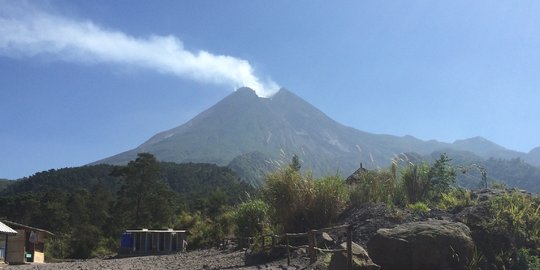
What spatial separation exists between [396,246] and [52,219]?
1574 inches

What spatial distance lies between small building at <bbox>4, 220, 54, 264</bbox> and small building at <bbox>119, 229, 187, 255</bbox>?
14.6 ft

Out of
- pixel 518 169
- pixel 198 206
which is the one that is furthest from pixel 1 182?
pixel 518 169

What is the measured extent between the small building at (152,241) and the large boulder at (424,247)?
68.9 feet

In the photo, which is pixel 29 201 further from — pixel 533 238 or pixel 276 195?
A: pixel 533 238

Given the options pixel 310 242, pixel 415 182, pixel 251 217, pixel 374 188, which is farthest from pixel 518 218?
pixel 251 217

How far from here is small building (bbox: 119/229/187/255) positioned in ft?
92.0

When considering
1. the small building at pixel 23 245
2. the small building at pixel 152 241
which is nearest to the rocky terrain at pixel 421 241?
the small building at pixel 152 241

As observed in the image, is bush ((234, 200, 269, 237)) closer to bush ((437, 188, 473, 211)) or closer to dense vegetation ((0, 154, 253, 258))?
bush ((437, 188, 473, 211))

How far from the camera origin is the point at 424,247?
25.0ft

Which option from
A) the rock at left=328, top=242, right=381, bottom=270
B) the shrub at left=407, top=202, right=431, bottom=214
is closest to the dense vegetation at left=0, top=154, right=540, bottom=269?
the shrub at left=407, top=202, right=431, bottom=214

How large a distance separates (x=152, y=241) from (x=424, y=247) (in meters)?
23.8

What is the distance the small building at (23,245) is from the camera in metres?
26.2

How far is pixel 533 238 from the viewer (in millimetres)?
8781

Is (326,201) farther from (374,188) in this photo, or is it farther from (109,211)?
(109,211)
